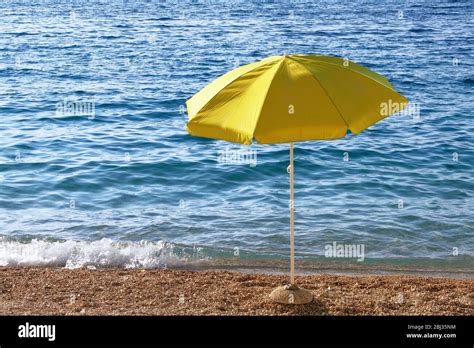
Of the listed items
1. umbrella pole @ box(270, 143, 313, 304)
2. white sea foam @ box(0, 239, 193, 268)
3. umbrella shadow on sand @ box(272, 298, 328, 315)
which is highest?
umbrella pole @ box(270, 143, 313, 304)

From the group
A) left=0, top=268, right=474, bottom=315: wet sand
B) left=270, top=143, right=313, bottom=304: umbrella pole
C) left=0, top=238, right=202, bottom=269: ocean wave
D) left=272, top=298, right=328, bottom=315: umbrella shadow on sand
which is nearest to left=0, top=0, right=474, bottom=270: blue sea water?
left=0, top=238, right=202, bottom=269: ocean wave

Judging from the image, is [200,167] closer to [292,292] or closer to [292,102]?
[292,292]

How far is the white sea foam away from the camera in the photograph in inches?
457

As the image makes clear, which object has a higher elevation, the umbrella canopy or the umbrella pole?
the umbrella canopy

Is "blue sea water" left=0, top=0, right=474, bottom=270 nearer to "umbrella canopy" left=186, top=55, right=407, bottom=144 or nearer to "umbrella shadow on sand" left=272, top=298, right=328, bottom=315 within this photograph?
"umbrella shadow on sand" left=272, top=298, right=328, bottom=315

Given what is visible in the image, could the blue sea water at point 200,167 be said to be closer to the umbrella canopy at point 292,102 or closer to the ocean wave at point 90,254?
the ocean wave at point 90,254

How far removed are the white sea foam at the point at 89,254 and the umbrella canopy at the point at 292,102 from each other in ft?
13.3

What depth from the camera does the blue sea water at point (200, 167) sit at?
41.3 ft

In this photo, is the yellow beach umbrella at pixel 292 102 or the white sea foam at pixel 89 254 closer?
the yellow beach umbrella at pixel 292 102

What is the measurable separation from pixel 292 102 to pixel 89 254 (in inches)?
212

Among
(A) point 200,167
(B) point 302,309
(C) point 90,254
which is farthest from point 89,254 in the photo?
(A) point 200,167

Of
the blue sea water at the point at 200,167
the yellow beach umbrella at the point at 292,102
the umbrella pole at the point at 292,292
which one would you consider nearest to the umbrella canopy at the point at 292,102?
the yellow beach umbrella at the point at 292,102

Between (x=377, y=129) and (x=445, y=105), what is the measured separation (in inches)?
117
